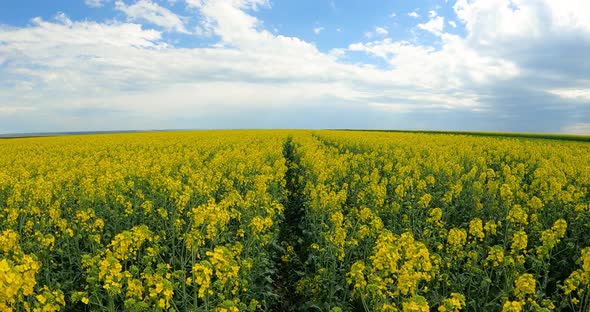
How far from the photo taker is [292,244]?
939 centimetres

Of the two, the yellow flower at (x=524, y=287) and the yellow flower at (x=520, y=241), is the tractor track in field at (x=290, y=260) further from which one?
the yellow flower at (x=520, y=241)

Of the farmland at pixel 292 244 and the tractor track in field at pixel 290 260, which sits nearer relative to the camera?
the farmland at pixel 292 244

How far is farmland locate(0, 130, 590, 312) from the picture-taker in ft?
13.8

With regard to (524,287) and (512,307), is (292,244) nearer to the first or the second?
(524,287)

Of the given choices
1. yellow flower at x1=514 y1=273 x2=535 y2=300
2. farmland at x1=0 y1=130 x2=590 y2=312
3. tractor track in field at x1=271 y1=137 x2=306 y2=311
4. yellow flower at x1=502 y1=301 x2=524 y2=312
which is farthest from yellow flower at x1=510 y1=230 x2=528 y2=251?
tractor track in field at x1=271 y1=137 x2=306 y2=311

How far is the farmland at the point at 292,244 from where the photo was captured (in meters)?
4.21

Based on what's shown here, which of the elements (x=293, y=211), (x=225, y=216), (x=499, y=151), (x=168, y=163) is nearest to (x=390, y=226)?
(x=225, y=216)

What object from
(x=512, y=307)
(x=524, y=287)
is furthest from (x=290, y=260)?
(x=512, y=307)

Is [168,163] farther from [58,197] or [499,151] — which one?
[499,151]

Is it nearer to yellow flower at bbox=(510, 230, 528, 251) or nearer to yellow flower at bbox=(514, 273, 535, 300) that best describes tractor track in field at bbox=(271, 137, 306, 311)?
yellow flower at bbox=(514, 273, 535, 300)

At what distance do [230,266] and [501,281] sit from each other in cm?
494

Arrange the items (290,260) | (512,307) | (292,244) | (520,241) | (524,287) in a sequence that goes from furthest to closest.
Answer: (292,244) → (290,260) → (520,241) → (524,287) → (512,307)

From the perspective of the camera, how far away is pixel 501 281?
6.25 meters

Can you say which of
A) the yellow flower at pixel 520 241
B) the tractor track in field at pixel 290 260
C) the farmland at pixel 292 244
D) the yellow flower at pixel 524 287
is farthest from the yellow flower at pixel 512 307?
the tractor track in field at pixel 290 260
